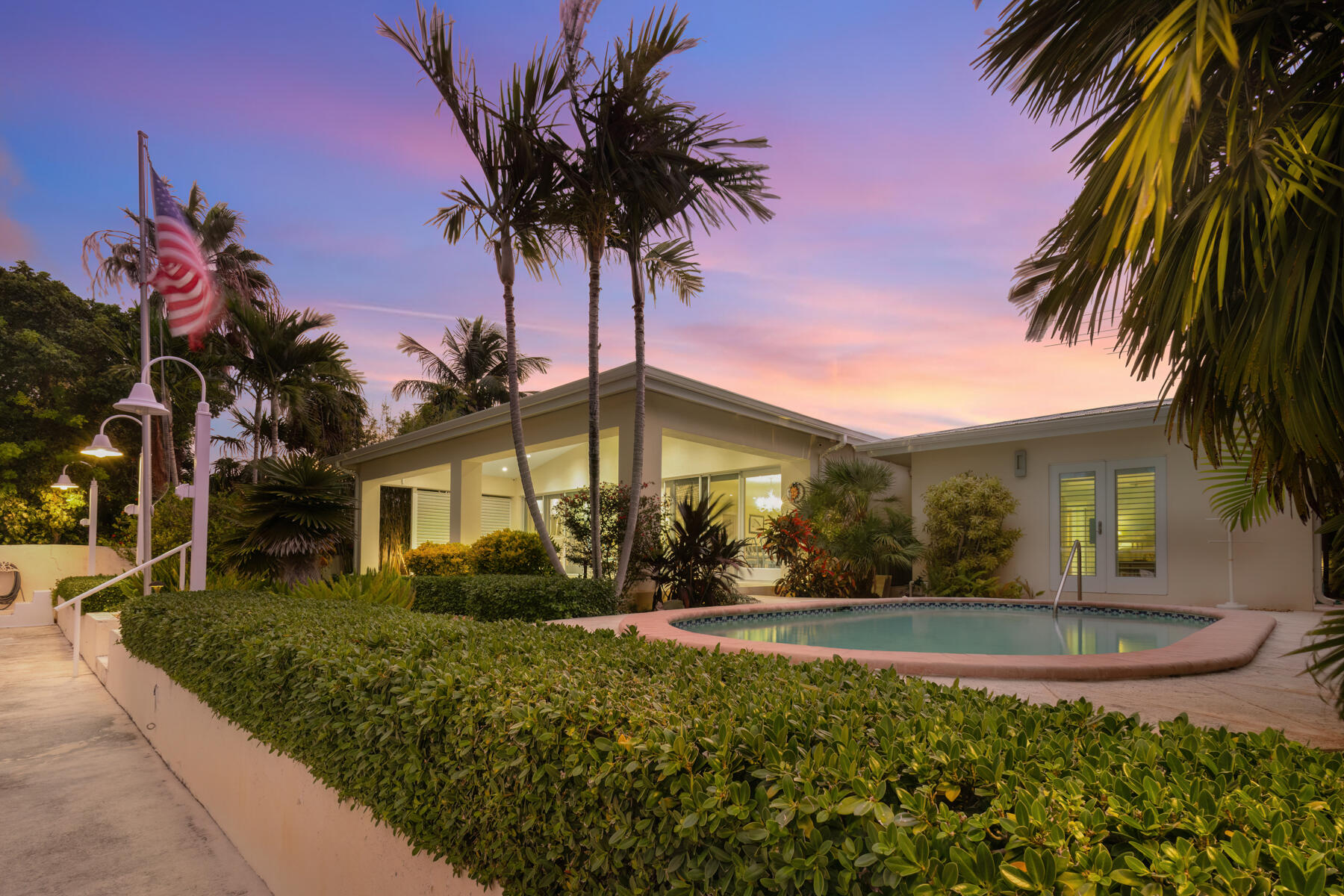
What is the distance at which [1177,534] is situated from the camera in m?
10.3

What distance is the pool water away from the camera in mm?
7473

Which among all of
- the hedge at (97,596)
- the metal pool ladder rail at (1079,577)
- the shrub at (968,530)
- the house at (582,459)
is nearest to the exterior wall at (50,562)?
the hedge at (97,596)

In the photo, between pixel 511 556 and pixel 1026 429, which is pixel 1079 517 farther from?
pixel 511 556

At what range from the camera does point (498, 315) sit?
26531mm

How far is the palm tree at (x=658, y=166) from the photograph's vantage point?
762 centimetres

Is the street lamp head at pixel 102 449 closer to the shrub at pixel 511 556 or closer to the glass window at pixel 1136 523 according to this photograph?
the shrub at pixel 511 556

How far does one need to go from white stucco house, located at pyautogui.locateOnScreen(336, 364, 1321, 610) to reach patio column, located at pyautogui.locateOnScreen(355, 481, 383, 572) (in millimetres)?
3738

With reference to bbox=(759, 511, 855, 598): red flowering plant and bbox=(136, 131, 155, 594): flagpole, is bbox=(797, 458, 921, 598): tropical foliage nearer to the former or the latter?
bbox=(759, 511, 855, 598): red flowering plant

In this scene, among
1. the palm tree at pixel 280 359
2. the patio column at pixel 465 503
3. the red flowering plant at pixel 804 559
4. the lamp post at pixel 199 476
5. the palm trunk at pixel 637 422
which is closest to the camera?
the lamp post at pixel 199 476

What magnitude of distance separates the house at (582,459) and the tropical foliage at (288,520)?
13.6ft

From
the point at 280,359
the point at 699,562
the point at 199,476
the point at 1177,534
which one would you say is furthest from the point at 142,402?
the point at 1177,534

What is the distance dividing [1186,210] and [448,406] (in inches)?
988

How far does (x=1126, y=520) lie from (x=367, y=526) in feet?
52.8

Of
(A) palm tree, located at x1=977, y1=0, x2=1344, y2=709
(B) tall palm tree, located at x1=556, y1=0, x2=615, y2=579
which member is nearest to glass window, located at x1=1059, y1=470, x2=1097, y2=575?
(B) tall palm tree, located at x1=556, y1=0, x2=615, y2=579
